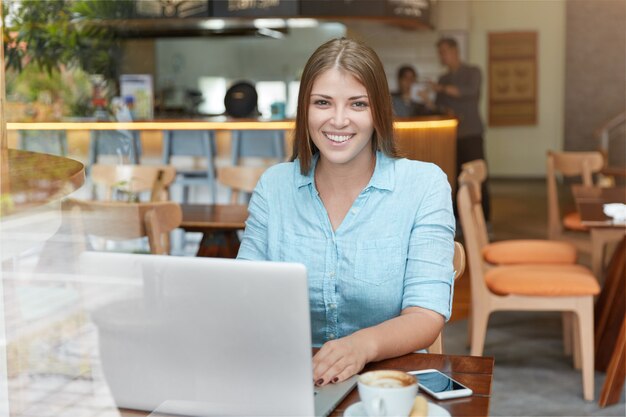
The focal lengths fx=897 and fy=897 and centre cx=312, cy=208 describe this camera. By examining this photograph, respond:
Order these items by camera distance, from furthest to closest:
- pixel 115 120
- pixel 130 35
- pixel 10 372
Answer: pixel 130 35, pixel 115 120, pixel 10 372

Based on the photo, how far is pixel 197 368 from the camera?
45.4 inches

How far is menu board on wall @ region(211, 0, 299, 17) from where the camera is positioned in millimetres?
7672

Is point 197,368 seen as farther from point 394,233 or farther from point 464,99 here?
point 464,99

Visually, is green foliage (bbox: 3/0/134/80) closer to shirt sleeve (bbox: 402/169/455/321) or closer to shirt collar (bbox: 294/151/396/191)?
shirt collar (bbox: 294/151/396/191)

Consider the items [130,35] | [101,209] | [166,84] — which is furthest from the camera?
[166,84]

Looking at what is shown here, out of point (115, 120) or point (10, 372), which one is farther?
point (115, 120)

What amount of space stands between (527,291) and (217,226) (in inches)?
51.5

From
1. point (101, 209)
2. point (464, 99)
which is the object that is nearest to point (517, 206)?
point (464, 99)

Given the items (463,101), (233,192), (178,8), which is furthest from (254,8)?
(233,192)

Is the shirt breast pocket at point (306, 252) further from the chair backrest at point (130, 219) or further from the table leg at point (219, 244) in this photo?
the table leg at point (219, 244)

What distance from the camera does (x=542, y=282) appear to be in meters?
3.69

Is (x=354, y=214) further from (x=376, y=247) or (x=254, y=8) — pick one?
(x=254, y=8)

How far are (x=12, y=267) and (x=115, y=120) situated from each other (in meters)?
4.47

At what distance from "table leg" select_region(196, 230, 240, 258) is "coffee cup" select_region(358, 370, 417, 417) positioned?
278 centimetres
